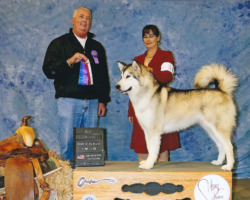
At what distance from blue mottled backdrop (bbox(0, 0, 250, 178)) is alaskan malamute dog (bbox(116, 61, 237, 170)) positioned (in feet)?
4.57

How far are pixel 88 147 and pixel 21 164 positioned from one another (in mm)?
693

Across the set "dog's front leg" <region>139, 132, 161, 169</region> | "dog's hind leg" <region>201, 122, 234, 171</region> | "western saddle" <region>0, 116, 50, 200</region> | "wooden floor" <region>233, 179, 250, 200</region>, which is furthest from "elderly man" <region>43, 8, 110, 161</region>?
"wooden floor" <region>233, 179, 250, 200</region>

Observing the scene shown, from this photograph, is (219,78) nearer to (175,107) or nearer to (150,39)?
(175,107)

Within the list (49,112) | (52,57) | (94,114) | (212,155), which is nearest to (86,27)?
(52,57)

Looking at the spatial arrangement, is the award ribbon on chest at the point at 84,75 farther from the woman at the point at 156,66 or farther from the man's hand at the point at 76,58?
the woman at the point at 156,66

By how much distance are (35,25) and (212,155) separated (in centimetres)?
323

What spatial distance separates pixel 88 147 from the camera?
2.16 metres

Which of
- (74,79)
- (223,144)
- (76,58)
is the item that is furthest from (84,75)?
(223,144)

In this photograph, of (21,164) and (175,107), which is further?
(175,107)

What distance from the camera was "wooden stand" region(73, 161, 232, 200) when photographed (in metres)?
1.93

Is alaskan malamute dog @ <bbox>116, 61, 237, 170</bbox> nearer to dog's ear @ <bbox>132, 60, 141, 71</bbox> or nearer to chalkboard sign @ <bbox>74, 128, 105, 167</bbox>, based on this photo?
dog's ear @ <bbox>132, 60, 141, 71</bbox>

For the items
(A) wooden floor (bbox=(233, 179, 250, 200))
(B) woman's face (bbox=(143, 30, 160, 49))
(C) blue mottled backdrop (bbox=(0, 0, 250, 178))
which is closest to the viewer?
(B) woman's face (bbox=(143, 30, 160, 49))

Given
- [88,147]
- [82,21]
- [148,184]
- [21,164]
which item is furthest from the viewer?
[82,21]

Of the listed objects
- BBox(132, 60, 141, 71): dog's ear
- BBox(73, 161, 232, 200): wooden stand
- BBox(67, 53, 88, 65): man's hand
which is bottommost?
BBox(73, 161, 232, 200): wooden stand
